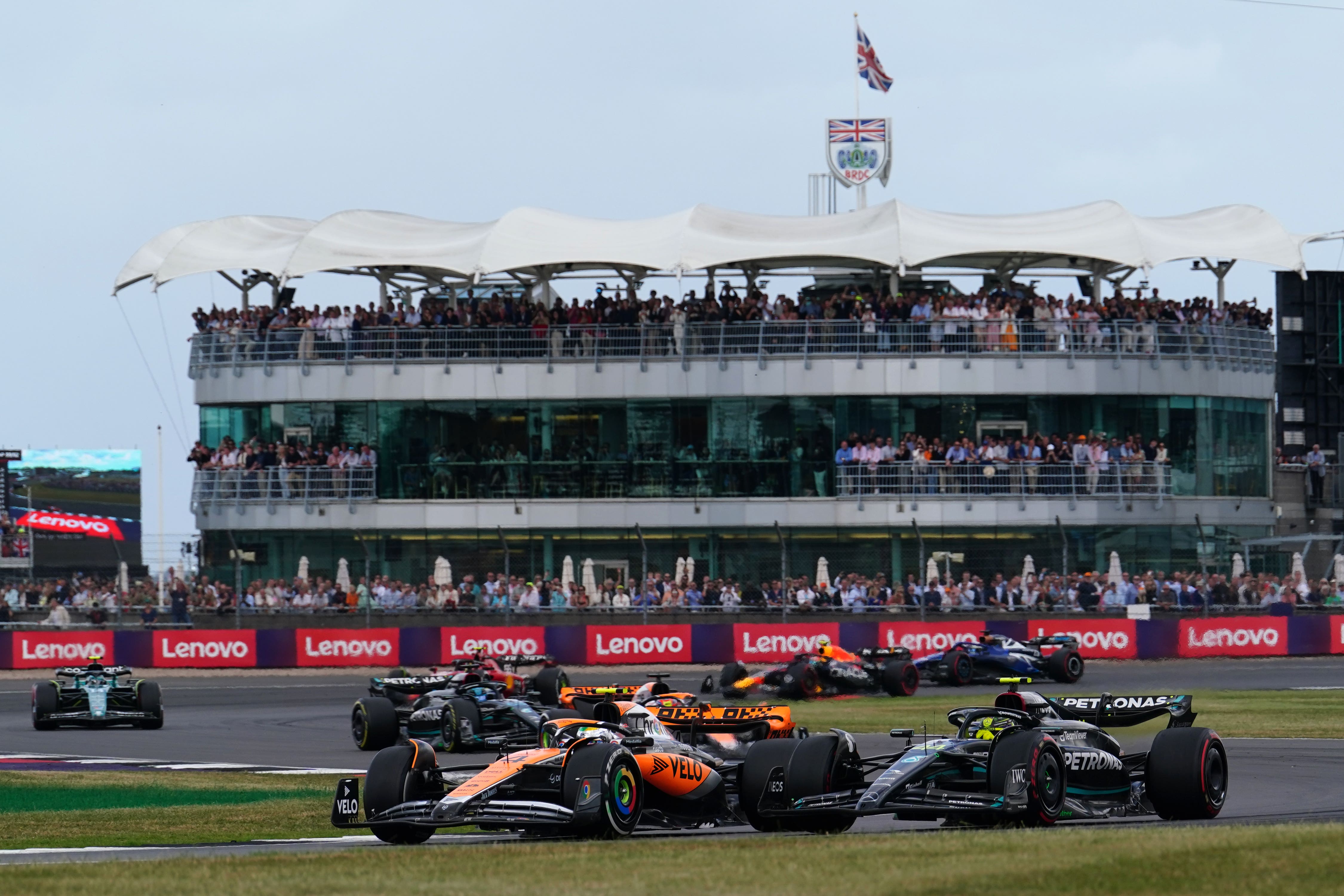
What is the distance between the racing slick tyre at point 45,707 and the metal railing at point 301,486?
817 inches

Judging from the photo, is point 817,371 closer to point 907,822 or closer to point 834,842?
point 907,822

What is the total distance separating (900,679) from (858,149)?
29354 millimetres

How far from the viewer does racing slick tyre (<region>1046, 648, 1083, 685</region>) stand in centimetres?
3378

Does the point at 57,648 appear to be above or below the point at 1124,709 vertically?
below

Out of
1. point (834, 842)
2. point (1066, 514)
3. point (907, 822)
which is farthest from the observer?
point (1066, 514)

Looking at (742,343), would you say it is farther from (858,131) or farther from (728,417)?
(858,131)

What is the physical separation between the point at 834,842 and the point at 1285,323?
44.4 meters

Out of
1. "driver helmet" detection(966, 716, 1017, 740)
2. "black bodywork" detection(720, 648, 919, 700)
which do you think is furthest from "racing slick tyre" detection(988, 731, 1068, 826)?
"black bodywork" detection(720, 648, 919, 700)

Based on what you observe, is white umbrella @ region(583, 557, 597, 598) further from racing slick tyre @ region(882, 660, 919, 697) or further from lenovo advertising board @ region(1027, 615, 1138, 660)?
racing slick tyre @ region(882, 660, 919, 697)

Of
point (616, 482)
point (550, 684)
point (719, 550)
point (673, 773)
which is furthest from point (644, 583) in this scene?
point (673, 773)

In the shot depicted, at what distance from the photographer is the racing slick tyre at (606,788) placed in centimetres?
1395

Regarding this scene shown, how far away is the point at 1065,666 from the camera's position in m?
33.8

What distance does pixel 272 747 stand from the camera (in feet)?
86.4

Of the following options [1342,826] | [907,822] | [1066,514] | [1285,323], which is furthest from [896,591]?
[1342,826]
